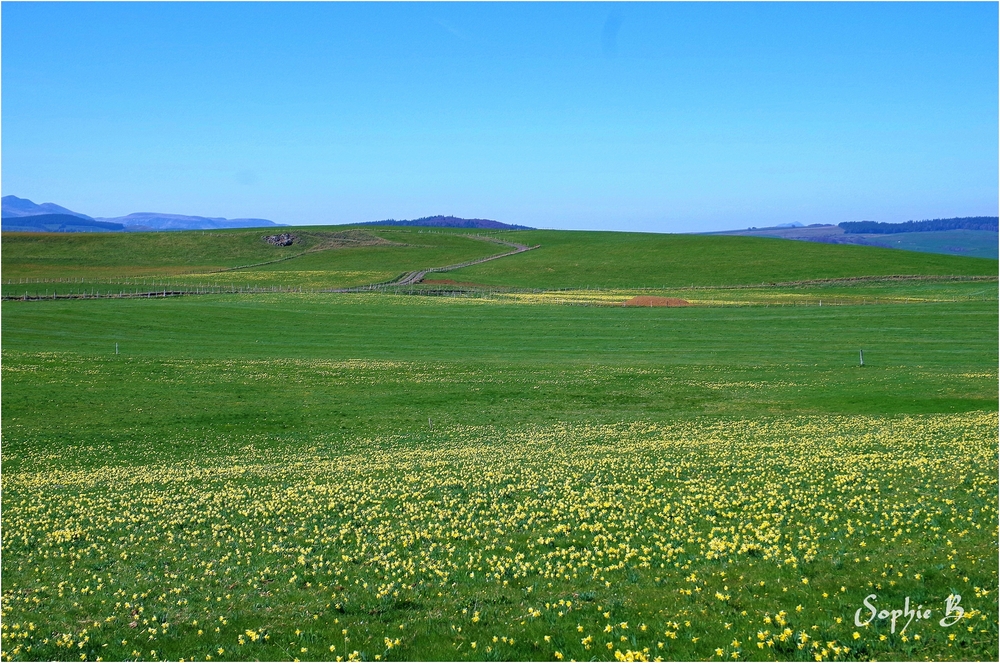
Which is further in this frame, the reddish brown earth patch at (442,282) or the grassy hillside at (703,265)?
the grassy hillside at (703,265)

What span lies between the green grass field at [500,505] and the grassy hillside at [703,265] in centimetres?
7605

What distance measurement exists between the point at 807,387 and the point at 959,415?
1171cm

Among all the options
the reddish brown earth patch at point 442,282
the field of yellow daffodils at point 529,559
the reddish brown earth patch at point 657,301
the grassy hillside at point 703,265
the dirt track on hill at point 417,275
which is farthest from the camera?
the grassy hillside at point 703,265

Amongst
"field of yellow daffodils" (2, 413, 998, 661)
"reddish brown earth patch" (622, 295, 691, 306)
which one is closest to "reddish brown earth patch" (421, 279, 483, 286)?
"reddish brown earth patch" (622, 295, 691, 306)

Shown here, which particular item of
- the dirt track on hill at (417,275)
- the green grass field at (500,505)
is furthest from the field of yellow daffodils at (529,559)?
the dirt track on hill at (417,275)

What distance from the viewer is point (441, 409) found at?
39.9 m

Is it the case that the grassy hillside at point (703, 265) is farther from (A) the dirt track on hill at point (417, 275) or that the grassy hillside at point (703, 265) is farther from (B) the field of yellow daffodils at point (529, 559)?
(B) the field of yellow daffodils at point (529, 559)

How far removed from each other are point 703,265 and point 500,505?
448 feet

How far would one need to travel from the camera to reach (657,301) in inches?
3812

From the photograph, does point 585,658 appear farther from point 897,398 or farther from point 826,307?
point 826,307

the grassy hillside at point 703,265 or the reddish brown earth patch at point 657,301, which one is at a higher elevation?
the grassy hillside at point 703,265

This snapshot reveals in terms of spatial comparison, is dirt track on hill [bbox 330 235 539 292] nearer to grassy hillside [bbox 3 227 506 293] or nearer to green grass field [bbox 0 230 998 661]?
grassy hillside [bbox 3 227 506 293]

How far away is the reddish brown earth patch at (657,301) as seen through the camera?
9488cm

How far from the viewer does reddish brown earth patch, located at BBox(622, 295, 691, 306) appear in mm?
94875
